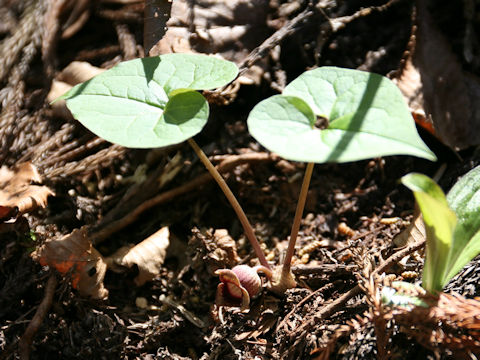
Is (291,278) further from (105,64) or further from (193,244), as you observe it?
(105,64)

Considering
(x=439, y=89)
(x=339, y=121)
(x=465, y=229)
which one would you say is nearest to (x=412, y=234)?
(x=465, y=229)

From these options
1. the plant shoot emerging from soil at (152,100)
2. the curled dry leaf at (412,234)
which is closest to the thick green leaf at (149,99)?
the plant shoot emerging from soil at (152,100)

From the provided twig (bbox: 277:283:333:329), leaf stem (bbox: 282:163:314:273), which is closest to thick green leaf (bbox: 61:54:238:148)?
leaf stem (bbox: 282:163:314:273)

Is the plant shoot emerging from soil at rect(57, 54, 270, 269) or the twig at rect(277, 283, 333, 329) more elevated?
the plant shoot emerging from soil at rect(57, 54, 270, 269)

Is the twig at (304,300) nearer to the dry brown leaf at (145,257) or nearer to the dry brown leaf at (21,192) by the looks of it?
the dry brown leaf at (145,257)

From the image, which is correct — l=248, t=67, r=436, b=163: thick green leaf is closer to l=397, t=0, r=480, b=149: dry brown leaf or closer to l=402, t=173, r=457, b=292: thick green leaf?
l=402, t=173, r=457, b=292: thick green leaf

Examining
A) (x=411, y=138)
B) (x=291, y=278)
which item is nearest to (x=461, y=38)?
(x=411, y=138)
